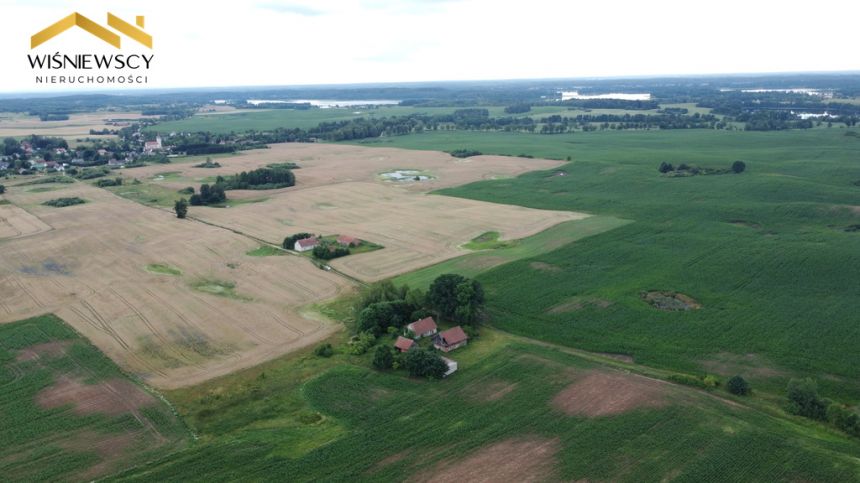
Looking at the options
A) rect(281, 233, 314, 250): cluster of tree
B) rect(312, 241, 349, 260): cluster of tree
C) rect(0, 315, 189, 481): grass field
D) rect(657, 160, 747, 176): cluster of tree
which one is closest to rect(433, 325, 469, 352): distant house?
rect(0, 315, 189, 481): grass field

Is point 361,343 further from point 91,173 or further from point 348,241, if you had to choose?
point 91,173

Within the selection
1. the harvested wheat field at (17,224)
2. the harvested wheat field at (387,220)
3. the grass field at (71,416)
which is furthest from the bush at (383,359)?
the harvested wheat field at (17,224)

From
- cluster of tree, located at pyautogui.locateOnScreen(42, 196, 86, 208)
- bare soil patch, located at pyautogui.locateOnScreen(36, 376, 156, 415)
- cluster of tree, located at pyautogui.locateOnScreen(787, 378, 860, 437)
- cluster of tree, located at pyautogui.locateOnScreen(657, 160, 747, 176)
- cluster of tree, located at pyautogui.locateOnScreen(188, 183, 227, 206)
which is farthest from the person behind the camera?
cluster of tree, located at pyautogui.locateOnScreen(657, 160, 747, 176)

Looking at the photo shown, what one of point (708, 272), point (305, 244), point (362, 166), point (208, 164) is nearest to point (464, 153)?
point (362, 166)

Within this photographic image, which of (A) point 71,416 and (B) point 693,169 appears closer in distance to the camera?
(A) point 71,416

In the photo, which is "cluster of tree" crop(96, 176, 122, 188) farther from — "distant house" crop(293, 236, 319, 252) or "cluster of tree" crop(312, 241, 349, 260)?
"cluster of tree" crop(312, 241, 349, 260)

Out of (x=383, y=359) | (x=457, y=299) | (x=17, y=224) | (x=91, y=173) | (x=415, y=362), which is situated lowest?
(x=383, y=359)
